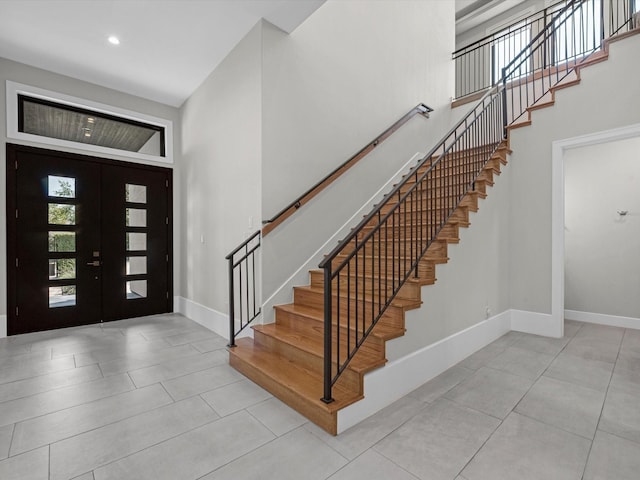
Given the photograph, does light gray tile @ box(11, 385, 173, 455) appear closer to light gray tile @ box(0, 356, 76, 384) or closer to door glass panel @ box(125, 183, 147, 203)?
light gray tile @ box(0, 356, 76, 384)

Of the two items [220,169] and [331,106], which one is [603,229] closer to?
Answer: [331,106]

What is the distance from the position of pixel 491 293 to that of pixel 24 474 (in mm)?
4124

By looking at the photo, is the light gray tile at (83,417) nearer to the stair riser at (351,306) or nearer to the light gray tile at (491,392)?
the stair riser at (351,306)

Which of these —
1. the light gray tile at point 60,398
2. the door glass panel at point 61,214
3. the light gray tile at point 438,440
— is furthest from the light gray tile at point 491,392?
the door glass panel at point 61,214

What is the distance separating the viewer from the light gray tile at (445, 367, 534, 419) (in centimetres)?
223

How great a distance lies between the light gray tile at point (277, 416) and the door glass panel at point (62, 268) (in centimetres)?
368

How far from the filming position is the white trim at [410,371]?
2.08m

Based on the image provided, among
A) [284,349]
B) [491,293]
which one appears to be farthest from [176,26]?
[491,293]

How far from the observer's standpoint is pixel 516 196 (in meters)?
4.14

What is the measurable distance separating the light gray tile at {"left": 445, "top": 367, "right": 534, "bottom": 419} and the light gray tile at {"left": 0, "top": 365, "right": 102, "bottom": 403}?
3046 millimetres

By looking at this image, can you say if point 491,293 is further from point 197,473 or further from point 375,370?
point 197,473

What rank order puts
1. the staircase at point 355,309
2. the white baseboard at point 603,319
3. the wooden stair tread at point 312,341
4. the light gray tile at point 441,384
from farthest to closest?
1. the white baseboard at point 603,319
2. the light gray tile at point 441,384
3. the wooden stair tread at point 312,341
4. the staircase at point 355,309

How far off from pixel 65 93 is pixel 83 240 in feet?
6.56

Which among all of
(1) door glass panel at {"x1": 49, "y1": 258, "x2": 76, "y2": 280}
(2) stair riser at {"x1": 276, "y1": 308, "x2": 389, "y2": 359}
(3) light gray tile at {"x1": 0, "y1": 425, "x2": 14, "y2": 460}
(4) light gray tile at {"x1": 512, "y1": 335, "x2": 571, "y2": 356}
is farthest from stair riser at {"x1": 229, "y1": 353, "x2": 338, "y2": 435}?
(1) door glass panel at {"x1": 49, "y1": 258, "x2": 76, "y2": 280}
